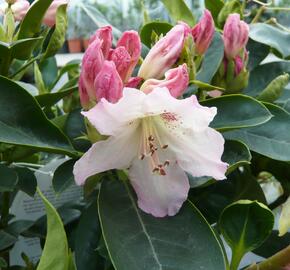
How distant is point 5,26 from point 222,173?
32 centimetres

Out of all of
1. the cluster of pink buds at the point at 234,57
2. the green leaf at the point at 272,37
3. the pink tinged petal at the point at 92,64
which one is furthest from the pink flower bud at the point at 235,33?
the pink tinged petal at the point at 92,64

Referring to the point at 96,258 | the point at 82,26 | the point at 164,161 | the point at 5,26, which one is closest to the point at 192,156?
the point at 164,161

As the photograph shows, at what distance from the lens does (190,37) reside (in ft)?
1.73

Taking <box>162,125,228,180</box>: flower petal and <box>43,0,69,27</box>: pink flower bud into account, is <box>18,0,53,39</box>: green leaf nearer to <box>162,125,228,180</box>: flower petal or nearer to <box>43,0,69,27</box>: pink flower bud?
<box>43,0,69,27</box>: pink flower bud

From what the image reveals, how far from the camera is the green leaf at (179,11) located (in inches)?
28.1

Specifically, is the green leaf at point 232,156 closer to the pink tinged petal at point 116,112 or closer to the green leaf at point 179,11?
the pink tinged petal at point 116,112

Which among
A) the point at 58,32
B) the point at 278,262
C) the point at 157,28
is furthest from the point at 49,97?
the point at 278,262

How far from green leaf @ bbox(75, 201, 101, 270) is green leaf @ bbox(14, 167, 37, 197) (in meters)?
0.08

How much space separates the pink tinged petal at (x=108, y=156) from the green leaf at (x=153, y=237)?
4cm

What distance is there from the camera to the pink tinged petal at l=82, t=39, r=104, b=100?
435mm

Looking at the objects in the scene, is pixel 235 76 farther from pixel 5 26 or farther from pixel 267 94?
pixel 5 26

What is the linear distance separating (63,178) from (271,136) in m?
0.23

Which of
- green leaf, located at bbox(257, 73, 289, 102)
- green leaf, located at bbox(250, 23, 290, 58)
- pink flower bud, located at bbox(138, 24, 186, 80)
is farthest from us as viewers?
green leaf, located at bbox(250, 23, 290, 58)

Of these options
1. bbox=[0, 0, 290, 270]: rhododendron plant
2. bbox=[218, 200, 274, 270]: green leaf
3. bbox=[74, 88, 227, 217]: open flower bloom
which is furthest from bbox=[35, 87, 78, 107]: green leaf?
bbox=[218, 200, 274, 270]: green leaf
